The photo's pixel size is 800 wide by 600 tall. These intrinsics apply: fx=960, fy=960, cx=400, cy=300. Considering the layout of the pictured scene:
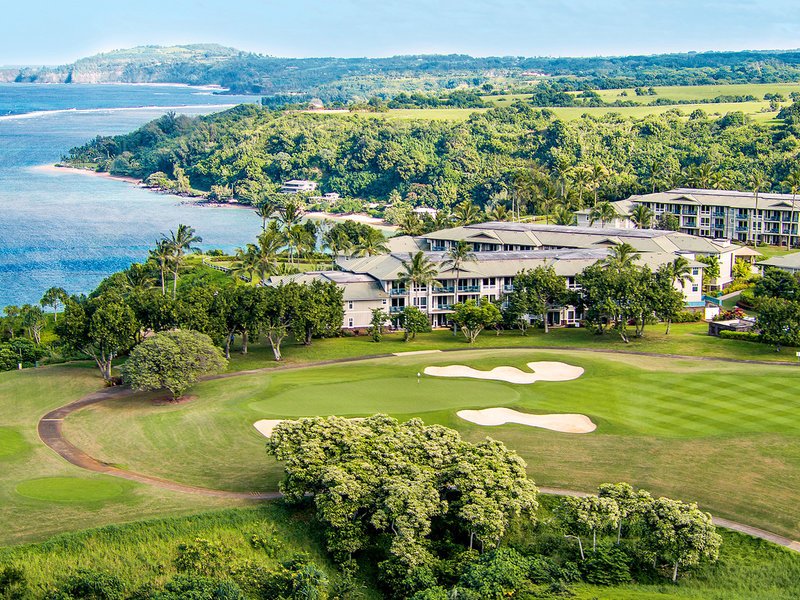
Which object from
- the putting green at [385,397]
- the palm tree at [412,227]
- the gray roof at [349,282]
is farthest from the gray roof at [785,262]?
the putting green at [385,397]

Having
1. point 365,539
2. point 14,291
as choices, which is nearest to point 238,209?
point 14,291

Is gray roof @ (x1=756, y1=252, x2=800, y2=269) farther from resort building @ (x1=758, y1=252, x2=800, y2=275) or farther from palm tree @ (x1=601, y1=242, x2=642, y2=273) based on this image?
palm tree @ (x1=601, y1=242, x2=642, y2=273)

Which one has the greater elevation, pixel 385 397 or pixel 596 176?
pixel 596 176

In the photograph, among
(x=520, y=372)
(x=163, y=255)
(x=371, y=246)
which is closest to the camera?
(x=520, y=372)

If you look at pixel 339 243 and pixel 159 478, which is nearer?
pixel 159 478

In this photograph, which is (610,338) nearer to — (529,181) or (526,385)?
(526,385)

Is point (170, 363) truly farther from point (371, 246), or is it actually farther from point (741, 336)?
point (741, 336)

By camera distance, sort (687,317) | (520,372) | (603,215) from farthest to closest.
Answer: (603,215) → (687,317) → (520,372)

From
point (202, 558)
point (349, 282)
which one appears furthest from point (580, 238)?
point (202, 558)
